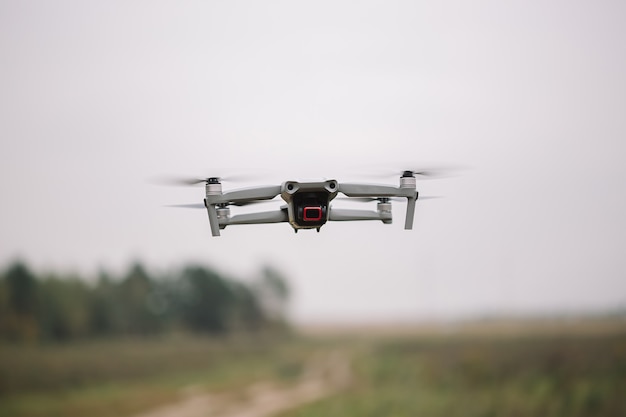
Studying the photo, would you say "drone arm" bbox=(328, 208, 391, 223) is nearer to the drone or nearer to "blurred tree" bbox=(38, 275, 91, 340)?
the drone

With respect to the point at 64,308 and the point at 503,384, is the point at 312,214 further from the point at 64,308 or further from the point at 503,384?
the point at 64,308

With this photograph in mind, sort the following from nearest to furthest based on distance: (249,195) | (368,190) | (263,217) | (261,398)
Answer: (249,195)
(368,190)
(263,217)
(261,398)

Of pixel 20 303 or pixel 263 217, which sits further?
pixel 20 303

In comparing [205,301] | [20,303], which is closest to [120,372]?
[20,303]

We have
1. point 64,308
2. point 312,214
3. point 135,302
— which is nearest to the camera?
point 312,214

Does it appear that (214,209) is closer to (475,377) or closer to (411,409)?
(411,409)

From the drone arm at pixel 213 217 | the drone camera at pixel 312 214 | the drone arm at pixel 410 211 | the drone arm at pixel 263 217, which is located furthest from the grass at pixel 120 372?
the drone camera at pixel 312 214

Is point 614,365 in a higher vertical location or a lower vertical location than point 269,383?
higher

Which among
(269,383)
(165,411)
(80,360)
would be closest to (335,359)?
(269,383)
